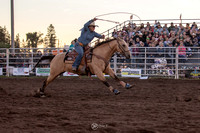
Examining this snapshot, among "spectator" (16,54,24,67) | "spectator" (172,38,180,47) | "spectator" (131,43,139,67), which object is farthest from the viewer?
"spectator" (16,54,24,67)

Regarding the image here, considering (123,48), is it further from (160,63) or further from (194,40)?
(194,40)

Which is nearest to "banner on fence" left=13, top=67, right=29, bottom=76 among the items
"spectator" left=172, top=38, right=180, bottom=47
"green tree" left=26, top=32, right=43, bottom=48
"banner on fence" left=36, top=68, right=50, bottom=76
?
"banner on fence" left=36, top=68, right=50, bottom=76

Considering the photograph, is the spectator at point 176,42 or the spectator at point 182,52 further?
the spectator at point 176,42

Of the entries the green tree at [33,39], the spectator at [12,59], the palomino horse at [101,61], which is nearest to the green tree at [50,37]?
the green tree at [33,39]

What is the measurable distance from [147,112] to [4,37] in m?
67.6

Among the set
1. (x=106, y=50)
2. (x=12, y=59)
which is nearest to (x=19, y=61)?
(x=12, y=59)

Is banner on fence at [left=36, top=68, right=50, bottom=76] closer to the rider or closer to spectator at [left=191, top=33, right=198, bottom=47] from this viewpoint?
spectator at [left=191, top=33, right=198, bottom=47]

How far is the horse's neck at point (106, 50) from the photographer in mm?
8273

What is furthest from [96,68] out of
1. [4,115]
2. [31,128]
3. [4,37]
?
[4,37]

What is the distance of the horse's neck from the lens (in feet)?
27.1

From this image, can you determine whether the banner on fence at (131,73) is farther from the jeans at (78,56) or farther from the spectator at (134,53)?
the jeans at (78,56)

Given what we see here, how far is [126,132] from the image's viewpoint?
3.82m

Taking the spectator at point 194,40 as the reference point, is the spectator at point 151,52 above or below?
below

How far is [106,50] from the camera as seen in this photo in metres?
8.32
